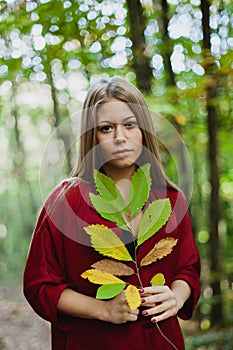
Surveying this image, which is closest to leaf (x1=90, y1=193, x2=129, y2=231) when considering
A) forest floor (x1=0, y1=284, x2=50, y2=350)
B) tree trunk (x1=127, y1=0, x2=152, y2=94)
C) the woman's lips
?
the woman's lips

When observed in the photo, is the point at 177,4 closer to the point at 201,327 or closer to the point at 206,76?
the point at 206,76

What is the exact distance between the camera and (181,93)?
156cm

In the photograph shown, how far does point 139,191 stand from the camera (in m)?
0.69

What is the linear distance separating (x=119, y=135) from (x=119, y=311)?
11.7 inches

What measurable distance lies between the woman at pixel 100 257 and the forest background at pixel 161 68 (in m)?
0.12

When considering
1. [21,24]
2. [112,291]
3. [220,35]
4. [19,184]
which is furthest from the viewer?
[19,184]

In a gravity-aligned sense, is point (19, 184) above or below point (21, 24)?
below

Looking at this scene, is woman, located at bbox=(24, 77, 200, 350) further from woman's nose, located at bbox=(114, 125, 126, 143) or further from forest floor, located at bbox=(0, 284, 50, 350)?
forest floor, located at bbox=(0, 284, 50, 350)

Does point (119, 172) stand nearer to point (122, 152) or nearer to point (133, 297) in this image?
point (122, 152)

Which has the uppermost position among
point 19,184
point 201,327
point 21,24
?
point 21,24

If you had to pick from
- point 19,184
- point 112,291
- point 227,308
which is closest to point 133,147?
point 112,291

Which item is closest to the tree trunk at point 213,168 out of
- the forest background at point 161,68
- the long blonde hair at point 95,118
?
the forest background at point 161,68

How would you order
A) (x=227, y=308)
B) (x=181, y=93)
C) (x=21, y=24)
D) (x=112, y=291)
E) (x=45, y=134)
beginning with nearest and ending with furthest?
(x=112, y=291), (x=21, y=24), (x=181, y=93), (x=227, y=308), (x=45, y=134)

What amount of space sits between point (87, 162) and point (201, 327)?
202 centimetres
